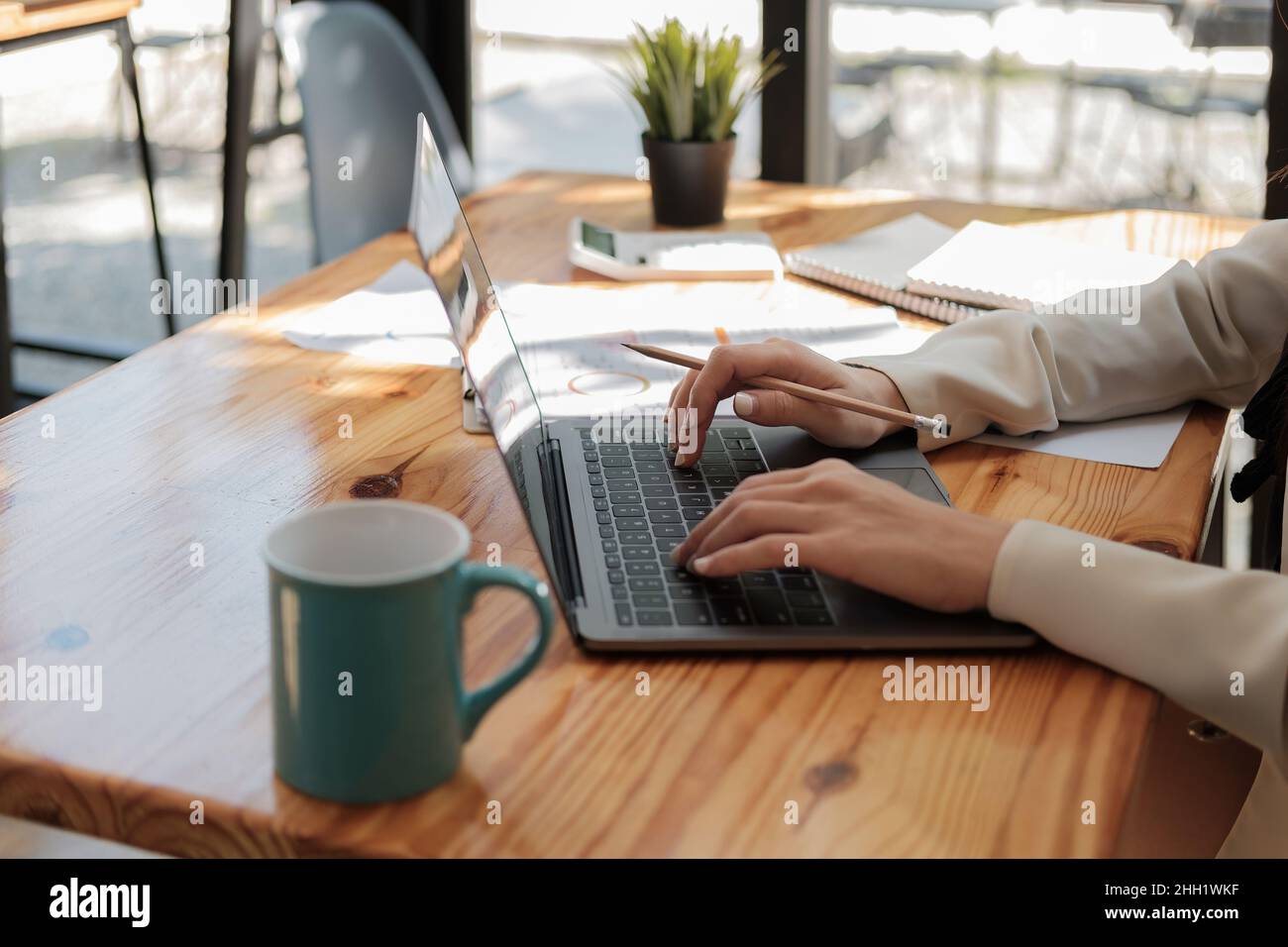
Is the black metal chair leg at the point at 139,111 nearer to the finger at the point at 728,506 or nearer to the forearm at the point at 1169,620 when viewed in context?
the finger at the point at 728,506

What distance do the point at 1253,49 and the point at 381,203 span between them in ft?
4.91

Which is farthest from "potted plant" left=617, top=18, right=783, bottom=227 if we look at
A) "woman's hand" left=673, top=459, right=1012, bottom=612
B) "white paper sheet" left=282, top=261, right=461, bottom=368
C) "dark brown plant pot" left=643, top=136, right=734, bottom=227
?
"woman's hand" left=673, top=459, right=1012, bottom=612

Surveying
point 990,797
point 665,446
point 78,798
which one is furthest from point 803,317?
point 78,798

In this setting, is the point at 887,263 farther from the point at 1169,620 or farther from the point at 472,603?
the point at 472,603

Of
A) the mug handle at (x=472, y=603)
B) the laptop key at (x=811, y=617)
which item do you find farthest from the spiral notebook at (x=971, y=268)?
the mug handle at (x=472, y=603)

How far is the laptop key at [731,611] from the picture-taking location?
0.75 m

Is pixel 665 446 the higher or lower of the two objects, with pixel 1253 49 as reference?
lower

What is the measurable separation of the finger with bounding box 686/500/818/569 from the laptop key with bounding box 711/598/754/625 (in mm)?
32

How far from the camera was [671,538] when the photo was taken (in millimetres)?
844

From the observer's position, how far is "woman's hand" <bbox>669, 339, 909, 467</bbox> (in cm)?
98

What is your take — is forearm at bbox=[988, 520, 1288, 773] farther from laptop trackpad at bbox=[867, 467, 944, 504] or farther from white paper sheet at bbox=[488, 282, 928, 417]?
white paper sheet at bbox=[488, 282, 928, 417]

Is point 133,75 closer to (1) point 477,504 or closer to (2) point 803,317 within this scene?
(2) point 803,317

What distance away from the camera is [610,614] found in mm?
757

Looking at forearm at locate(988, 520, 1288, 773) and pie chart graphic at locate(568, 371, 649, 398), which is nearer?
forearm at locate(988, 520, 1288, 773)
